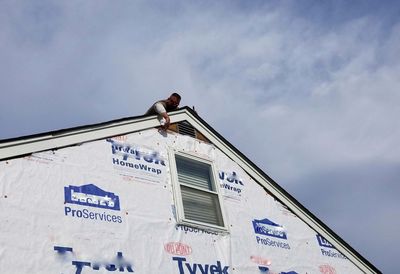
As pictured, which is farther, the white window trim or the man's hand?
the man's hand

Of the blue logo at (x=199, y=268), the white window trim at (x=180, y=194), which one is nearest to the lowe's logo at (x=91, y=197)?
the white window trim at (x=180, y=194)

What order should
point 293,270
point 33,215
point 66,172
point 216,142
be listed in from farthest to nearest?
1. point 216,142
2. point 293,270
3. point 66,172
4. point 33,215

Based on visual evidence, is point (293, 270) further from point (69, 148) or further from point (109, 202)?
point (69, 148)

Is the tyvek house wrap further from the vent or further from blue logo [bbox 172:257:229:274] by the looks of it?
the vent

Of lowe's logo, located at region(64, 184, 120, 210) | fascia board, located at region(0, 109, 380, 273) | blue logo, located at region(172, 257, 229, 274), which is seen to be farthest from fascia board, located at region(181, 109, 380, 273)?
lowe's logo, located at region(64, 184, 120, 210)

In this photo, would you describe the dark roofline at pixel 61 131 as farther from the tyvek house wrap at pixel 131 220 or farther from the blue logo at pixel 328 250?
the blue logo at pixel 328 250

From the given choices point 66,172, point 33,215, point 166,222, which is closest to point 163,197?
point 166,222

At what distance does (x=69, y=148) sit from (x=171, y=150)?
91.6 inches

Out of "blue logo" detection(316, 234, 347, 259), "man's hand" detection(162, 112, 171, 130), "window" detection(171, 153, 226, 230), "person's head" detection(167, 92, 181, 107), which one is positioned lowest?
"blue logo" detection(316, 234, 347, 259)

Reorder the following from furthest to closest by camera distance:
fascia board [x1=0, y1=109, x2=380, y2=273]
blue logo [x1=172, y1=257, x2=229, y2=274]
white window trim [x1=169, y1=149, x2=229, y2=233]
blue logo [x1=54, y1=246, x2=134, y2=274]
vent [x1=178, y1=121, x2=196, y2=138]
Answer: vent [x1=178, y1=121, x2=196, y2=138] → white window trim [x1=169, y1=149, x2=229, y2=233] → blue logo [x1=172, y1=257, x2=229, y2=274] → fascia board [x1=0, y1=109, x2=380, y2=273] → blue logo [x1=54, y1=246, x2=134, y2=274]

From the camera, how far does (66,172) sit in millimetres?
6949

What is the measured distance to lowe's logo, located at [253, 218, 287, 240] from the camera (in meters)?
9.16

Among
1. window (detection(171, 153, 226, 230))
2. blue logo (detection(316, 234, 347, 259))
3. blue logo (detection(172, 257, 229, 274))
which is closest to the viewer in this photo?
blue logo (detection(172, 257, 229, 274))

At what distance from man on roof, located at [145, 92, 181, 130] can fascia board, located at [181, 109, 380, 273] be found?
0.44 m
